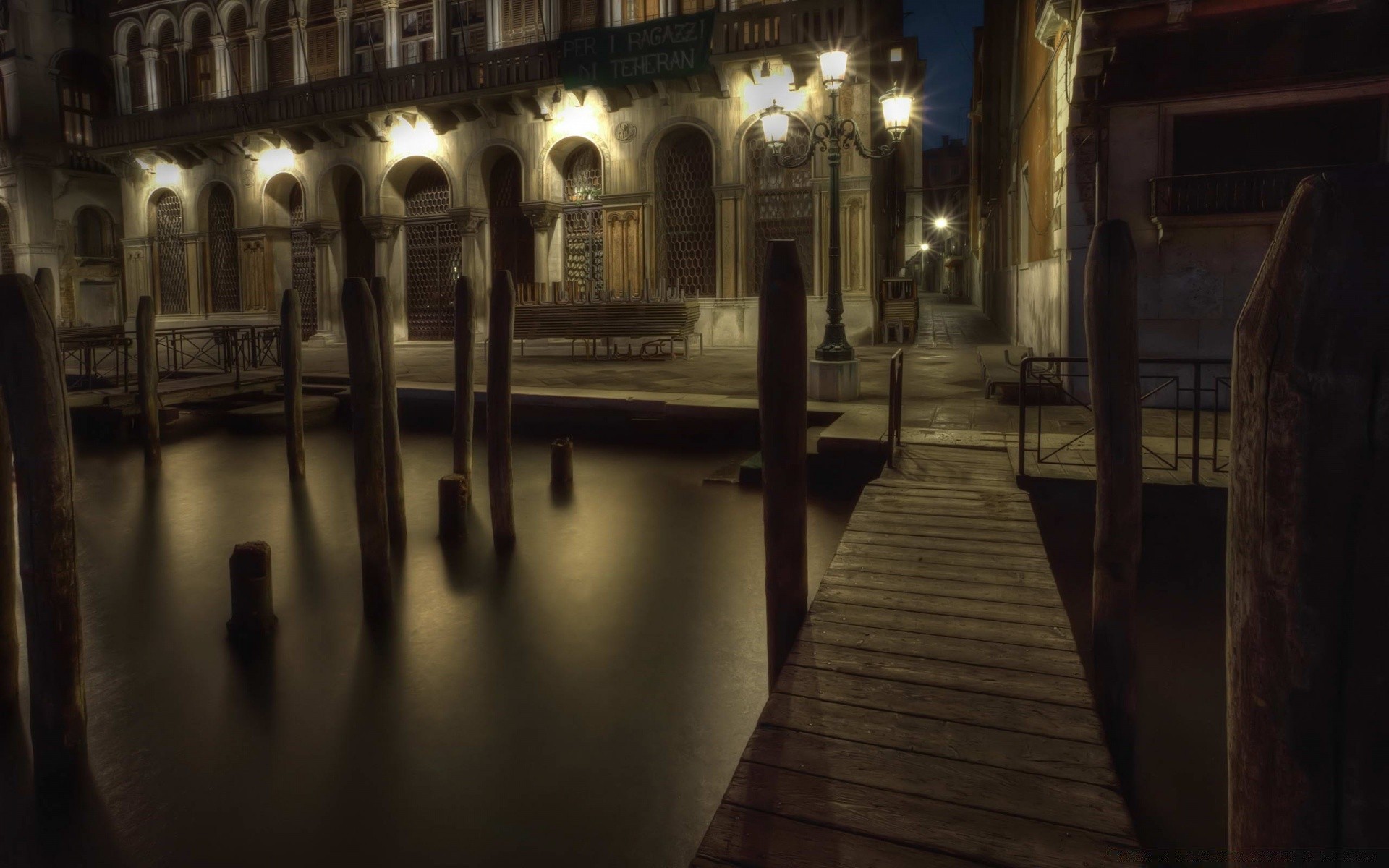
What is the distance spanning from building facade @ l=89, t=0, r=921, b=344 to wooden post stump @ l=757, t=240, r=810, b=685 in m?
11.6

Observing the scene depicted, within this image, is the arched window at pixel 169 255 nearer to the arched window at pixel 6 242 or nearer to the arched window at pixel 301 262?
the arched window at pixel 301 262

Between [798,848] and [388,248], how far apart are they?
749 inches

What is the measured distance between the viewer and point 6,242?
83.7ft

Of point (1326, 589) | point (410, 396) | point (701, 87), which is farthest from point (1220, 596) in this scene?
point (701, 87)

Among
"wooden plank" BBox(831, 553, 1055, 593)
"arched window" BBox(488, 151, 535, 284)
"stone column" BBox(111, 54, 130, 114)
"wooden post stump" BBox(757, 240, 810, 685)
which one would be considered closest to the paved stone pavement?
"arched window" BBox(488, 151, 535, 284)

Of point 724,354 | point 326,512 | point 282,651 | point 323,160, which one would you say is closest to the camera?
point 282,651

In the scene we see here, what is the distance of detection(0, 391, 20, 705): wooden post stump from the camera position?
13.6 ft

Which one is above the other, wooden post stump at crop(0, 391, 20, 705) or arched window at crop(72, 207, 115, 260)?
arched window at crop(72, 207, 115, 260)

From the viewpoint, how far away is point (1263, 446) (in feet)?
4.32

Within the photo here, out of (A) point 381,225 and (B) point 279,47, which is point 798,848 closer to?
(A) point 381,225

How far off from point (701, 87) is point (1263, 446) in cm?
1590

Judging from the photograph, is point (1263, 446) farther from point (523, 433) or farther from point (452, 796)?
point (523, 433)

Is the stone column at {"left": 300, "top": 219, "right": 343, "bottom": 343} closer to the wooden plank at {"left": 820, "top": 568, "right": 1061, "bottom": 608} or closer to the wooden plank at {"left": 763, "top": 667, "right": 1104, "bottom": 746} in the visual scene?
the wooden plank at {"left": 820, "top": 568, "right": 1061, "bottom": 608}

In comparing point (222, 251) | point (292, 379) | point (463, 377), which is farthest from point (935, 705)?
point (222, 251)
